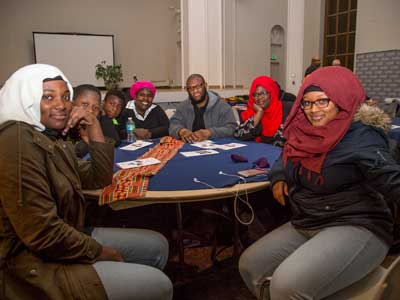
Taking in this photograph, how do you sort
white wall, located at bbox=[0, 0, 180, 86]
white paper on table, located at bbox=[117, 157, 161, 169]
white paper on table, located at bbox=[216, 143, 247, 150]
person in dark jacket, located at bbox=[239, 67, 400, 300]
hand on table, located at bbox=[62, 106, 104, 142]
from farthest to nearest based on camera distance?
white wall, located at bbox=[0, 0, 180, 86] → white paper on table, located at bbox=[216, 143, 247, 150] → white paper on table, located at bbox=[117, 157, 161, 169] → hand on table, located at bbox=[62, 106, 104, 142] → person in dark jacket, located at bbox=[239, 67, 400, 300]

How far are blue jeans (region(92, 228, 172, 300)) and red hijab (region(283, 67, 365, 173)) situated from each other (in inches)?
31.1

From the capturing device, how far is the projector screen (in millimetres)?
8695

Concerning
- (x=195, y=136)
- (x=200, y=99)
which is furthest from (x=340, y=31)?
(x=195, y=136)

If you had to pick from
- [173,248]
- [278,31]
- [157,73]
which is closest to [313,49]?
[278,31]

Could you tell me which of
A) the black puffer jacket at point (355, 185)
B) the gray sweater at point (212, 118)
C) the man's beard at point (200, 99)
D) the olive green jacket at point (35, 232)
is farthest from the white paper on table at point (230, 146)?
the olive green jacket at point (35, 232)

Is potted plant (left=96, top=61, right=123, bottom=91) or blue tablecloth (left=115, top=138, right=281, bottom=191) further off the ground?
potted plant (left=96, top=61, right=123, bottom=91)

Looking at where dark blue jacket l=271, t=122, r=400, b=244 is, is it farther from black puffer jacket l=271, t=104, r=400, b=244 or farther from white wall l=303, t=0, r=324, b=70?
white wall l=303, t=0, r=324, b=70

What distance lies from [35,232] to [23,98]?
0.47m

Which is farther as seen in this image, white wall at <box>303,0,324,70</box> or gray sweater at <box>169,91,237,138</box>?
white wall at <box>303,0,324,70</box>

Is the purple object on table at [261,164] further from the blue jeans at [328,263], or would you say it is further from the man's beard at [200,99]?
the man's beard at [200,99]

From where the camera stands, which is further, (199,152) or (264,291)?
(199,152)

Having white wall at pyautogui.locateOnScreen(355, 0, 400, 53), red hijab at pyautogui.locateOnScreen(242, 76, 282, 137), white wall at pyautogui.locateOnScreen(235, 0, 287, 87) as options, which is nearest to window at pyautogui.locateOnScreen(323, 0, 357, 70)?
white wall at pyautogui.locateOnScreen(355, 0, 400, 53)

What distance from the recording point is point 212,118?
134 inches

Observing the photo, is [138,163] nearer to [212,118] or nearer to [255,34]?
[212,118]
